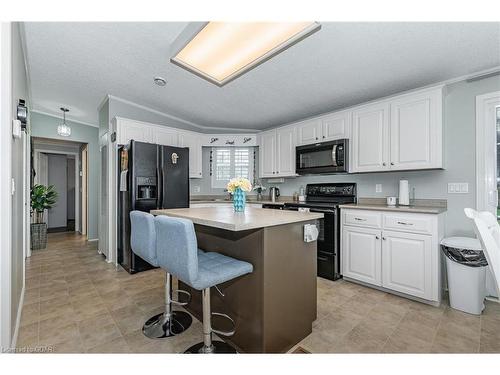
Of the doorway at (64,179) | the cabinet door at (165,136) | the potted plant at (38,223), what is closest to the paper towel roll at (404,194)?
the cabinet door at (165,136)

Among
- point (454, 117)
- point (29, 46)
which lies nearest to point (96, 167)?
point (29, 46)

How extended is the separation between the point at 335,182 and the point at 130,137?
315 centimetres

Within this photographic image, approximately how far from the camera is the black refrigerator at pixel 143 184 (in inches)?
122

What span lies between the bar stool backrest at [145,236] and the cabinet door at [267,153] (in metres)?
2.77

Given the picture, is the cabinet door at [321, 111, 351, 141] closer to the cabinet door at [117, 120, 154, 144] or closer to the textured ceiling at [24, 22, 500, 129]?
the textured ceiling at [24, 22, 500, 129]

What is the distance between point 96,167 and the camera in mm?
5137

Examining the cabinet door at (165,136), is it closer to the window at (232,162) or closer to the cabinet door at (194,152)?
the cabinet door at (194,152)

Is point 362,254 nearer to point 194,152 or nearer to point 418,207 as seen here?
point 418,207

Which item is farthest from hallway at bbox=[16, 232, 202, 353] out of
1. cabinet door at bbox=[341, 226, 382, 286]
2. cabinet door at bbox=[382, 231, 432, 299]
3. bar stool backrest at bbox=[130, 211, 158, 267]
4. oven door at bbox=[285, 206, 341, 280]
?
cabinet door at bbox=[382, 231, 432, 299]

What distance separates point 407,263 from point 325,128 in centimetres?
195

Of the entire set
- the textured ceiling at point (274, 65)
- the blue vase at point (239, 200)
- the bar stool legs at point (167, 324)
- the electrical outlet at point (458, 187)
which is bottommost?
the bar stool legs at point (167, 324)

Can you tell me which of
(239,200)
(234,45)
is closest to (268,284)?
(239,200)
